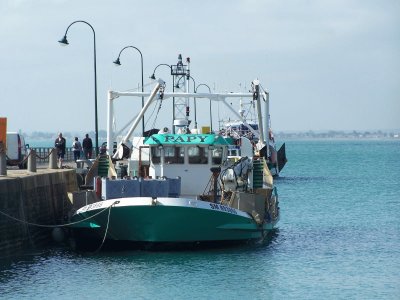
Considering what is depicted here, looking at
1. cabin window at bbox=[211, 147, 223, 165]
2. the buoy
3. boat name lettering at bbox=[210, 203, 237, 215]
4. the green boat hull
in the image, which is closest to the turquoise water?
the buoy

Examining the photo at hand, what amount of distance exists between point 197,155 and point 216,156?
691mm

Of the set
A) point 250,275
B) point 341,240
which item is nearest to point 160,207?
point 250,275

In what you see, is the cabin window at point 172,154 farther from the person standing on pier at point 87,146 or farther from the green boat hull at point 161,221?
the person standing on pier at point 87,146

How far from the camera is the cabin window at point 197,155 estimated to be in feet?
128

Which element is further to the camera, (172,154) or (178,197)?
(172,154)

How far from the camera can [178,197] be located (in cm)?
3703

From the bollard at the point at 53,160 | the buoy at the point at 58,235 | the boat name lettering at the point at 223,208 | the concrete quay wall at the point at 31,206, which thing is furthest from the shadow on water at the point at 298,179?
the boat name lettering at the point at 223,208

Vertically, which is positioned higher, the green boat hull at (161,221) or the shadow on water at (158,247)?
the green boat hull at (161,221)

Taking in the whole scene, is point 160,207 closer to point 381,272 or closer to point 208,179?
point 208,179

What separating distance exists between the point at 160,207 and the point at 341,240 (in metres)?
10.5

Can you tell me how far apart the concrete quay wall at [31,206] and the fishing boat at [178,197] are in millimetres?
1511

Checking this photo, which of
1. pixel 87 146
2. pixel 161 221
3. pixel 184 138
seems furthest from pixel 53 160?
pixel 87 146

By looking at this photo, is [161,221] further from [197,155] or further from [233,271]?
[197,155]

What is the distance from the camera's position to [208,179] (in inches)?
1535
